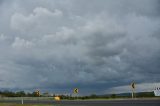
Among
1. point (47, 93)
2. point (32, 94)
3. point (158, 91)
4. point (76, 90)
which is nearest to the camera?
point (158, 91)

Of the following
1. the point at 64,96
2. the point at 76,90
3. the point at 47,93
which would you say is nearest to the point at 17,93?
the point at 47,93

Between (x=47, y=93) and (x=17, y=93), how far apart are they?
35459 mm

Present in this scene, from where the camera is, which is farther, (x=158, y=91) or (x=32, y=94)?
(x=32, y=94)

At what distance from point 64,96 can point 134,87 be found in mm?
48325

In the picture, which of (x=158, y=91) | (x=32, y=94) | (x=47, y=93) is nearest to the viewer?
(x=158, y=91)

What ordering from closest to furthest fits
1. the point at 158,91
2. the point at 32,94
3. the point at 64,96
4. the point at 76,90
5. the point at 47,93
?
the point at 158,91, the point at 76,90, the point at 64,96, the point at 47,93, the point at 32,94

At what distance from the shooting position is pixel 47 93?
13950cm

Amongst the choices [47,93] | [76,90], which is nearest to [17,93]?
[47,93]

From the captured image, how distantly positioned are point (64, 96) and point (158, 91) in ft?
171

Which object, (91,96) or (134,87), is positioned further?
(91,96)

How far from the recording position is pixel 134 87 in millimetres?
82625

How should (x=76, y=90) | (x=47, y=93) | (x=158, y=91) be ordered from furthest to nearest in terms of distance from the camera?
(x=47, y=93) < (x=76, y=90) < (x=158, y=91)

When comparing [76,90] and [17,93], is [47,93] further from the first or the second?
[76,90]

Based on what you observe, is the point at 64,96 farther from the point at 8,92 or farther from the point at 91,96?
the point at 8,92
